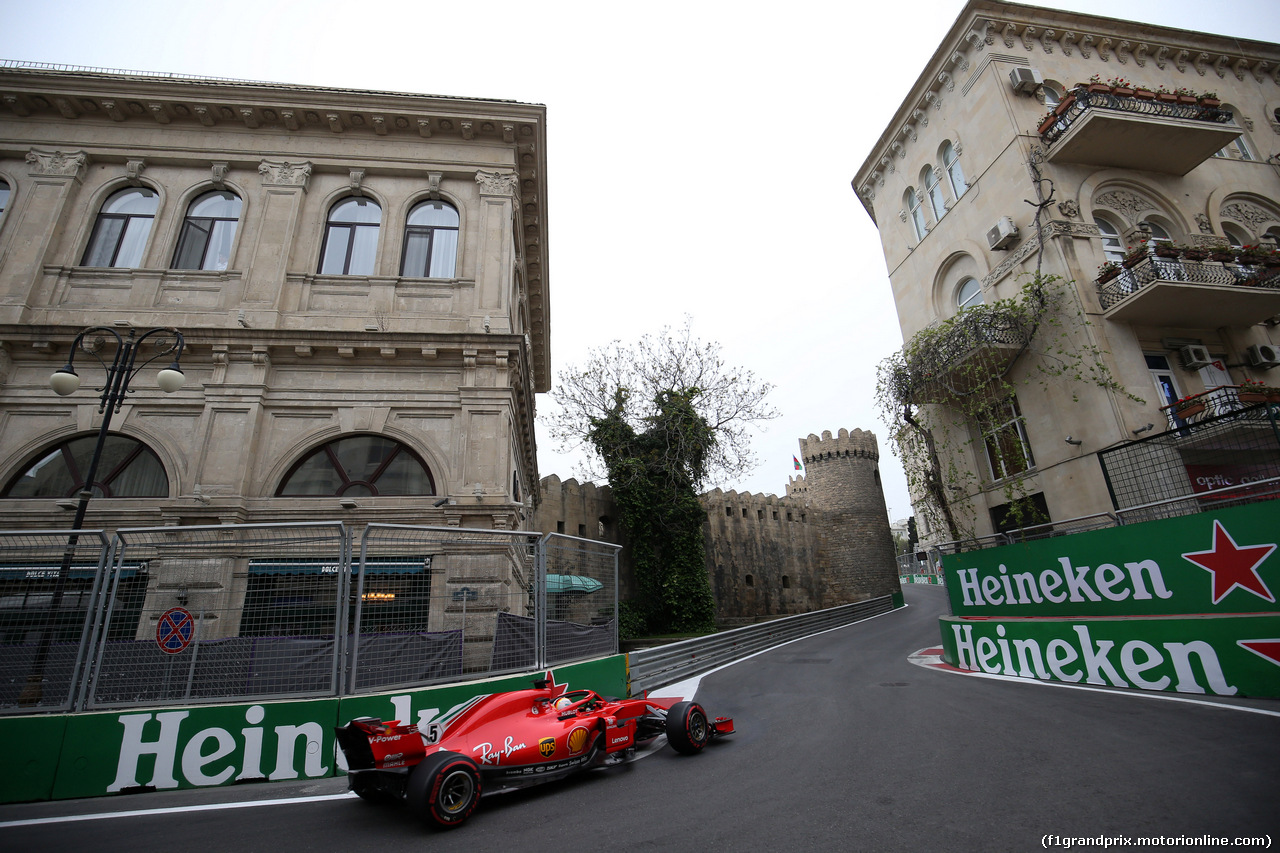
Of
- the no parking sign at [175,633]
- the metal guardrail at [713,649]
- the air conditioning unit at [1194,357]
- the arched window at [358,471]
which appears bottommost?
the metal guardrail at [713,649]

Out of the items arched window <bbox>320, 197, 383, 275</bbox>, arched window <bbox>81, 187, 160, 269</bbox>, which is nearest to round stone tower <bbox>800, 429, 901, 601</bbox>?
arched window <bbox>320, 197, 383, 275</bbox>

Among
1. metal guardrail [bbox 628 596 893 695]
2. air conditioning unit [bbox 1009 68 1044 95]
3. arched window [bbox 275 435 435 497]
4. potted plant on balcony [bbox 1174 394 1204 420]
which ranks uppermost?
air conditioning unit [bbox 1009 68 1044 95]

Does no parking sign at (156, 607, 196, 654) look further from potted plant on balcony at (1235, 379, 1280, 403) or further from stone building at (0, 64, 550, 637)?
potted plant on balcony at (1235, 379, 1280, 403)

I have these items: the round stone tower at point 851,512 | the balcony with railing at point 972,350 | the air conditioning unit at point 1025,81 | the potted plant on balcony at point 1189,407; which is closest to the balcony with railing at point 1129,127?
the air conditioning unit at point 1025,81

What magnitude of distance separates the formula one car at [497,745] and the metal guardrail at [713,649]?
4.19 metres

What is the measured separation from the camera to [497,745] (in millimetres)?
4668

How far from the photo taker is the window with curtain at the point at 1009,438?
14.5m

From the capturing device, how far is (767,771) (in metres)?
5.04

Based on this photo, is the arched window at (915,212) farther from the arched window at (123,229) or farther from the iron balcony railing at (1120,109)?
the arched window at (123,229)

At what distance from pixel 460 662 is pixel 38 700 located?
4098 millimetres

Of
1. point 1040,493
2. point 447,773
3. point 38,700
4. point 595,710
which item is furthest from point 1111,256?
point 38,700

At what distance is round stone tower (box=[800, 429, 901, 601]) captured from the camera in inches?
1313

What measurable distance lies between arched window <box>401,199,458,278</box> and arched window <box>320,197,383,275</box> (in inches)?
27.2

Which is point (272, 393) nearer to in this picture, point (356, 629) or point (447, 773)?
point (356, 629)
